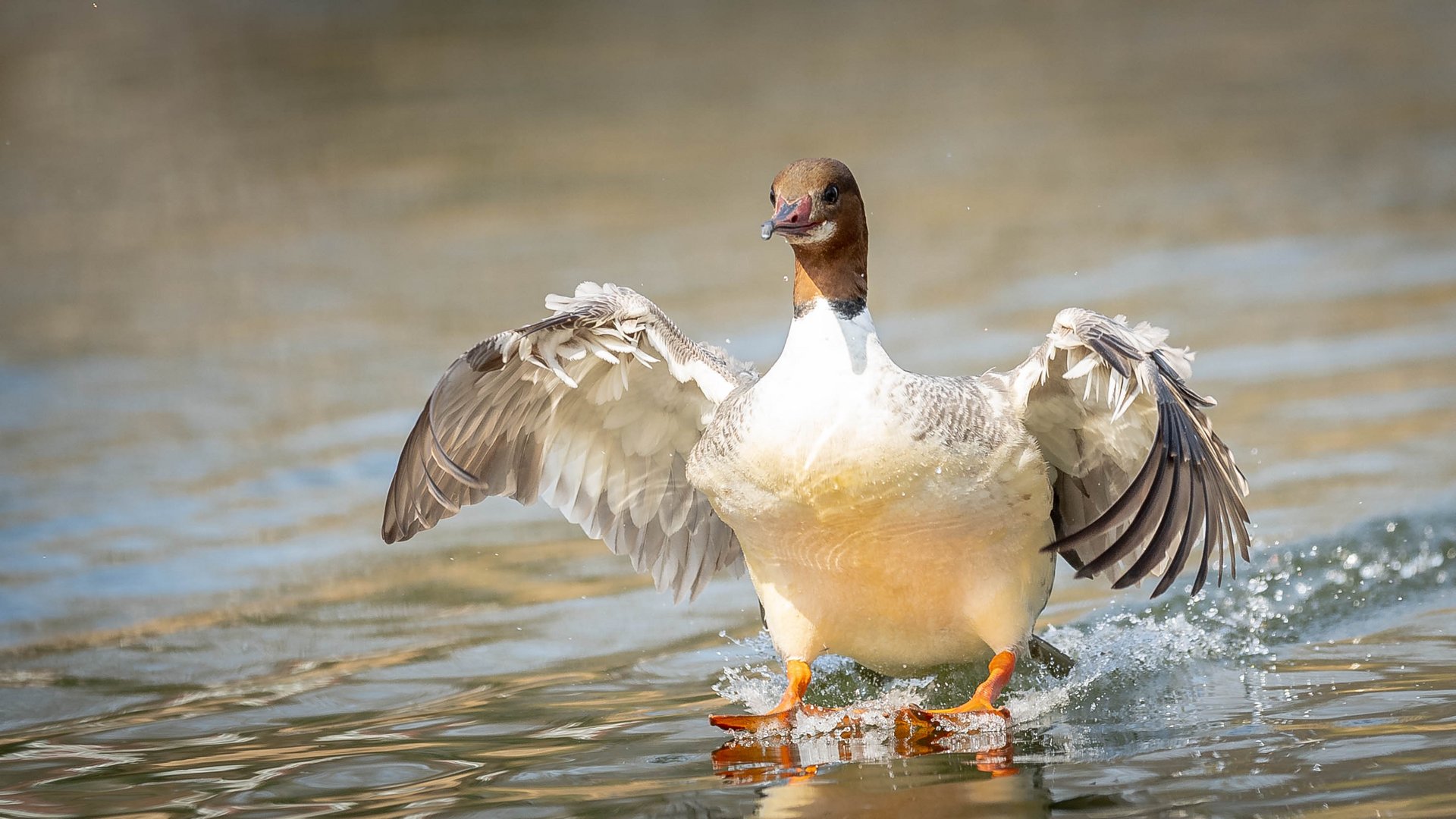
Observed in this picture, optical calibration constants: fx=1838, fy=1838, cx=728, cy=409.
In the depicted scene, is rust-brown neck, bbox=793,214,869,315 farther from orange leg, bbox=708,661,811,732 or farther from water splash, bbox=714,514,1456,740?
water splash, bbox=714,514,1456,740

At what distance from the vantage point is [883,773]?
606cm

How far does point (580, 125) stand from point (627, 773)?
15.4 metres

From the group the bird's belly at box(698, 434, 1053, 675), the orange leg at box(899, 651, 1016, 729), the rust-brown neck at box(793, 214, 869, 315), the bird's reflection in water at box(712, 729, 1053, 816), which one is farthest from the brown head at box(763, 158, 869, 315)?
the bird's reflection in water at box(712, 729, 1053, 816)

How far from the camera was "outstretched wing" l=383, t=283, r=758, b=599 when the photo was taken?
7027mm

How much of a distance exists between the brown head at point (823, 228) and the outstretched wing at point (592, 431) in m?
0.71

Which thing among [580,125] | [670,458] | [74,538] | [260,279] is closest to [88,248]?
[260,279]

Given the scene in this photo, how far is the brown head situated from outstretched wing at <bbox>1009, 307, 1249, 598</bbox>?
0.75 m

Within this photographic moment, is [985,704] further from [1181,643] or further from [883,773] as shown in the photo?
[1181,643]

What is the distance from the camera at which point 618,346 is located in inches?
277

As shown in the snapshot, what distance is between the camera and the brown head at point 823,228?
6.53 meters

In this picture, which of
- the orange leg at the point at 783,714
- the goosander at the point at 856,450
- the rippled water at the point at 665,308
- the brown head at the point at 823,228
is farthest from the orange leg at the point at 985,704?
the brown head at the point at 823,228

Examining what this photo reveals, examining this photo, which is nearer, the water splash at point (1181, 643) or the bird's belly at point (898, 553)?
the bird's belly at point (898, 553)

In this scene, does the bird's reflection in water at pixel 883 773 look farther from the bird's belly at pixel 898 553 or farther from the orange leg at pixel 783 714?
the bird's belly at pixel 898 553

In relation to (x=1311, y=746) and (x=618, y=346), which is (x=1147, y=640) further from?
(x=618, y=346)
